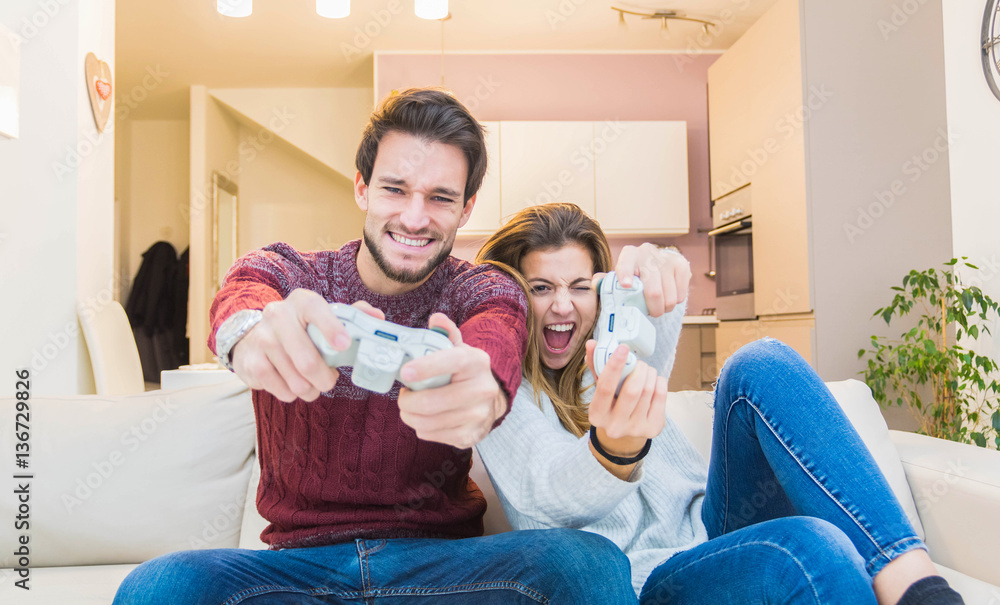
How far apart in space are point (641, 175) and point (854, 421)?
2.89 meters

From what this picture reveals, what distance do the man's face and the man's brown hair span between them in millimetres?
18

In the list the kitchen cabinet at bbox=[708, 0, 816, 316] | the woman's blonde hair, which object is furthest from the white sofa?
the kitchen cabinet at bbox=[708, 0, 816, 316]

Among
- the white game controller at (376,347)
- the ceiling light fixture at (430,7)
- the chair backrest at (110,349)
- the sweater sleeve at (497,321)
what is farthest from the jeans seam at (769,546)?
the ceiling light fixture at (430,7)

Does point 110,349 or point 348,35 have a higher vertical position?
point 348,35

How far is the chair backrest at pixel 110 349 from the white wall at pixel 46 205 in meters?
0.06

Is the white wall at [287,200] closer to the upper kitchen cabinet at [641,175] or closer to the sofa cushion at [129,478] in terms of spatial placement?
the upper kitchen cabinet at [641,175]

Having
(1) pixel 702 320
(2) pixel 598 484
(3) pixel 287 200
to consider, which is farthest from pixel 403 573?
(3) pixel 287 200

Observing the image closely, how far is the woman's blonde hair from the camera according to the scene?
1262mm

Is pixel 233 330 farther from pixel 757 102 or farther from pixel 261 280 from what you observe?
pixel 757 102

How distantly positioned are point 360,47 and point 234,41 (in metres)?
0.75

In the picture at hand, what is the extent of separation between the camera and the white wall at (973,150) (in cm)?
260

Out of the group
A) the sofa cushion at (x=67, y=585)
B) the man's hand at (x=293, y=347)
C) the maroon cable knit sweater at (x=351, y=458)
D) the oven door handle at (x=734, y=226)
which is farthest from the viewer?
the oven door handle at (x=734, y=226)

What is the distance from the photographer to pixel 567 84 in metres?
4.50

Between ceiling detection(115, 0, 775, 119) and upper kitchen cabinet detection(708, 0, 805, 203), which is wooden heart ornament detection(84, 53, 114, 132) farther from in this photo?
upper kitchen cabinet detection(708, 0, 805, 203)
